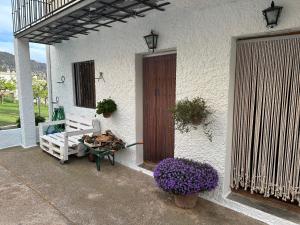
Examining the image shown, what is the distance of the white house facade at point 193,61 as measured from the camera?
10.8 feet

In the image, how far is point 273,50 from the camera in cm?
321

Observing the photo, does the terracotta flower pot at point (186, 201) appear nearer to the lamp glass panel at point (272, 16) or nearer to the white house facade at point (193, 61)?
the white house facade at point (193, 61)

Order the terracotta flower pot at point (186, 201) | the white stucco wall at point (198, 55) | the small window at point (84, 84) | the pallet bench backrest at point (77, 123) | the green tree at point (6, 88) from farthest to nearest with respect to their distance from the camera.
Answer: the green tree at point (6, 88) → the small window at point (84, 84) → the pallet bench backrest at point (77, 123) → the terracotta flower pot at point (186, 201) → the white stucco wall at point (198, 55)

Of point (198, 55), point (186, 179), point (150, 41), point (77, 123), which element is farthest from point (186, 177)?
point (77, 123)

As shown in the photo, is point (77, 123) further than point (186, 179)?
Yes

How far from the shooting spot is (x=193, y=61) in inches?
152

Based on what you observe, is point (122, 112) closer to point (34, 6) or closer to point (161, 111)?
point (161, 111)

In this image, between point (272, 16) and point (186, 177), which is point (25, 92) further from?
point (272, 16)

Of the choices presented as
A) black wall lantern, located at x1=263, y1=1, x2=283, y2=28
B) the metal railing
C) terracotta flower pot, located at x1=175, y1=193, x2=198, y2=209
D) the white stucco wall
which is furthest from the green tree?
black wall lantern, located at x1=263, y1=1, x2=283, y2=28

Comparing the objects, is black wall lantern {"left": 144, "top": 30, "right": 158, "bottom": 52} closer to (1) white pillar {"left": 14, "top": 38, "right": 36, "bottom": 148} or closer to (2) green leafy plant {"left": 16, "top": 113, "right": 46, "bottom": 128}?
(1) white pillar {"left": 14, "top": 38, "right": 36, "bottom": 148}

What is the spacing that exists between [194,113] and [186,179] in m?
1.04

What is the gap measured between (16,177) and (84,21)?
3706 mm

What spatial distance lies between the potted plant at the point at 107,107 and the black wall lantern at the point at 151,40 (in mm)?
1736

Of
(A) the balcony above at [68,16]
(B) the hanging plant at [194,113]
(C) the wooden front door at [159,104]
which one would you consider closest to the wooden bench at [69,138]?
(C) the wooden front door at [159,104]
